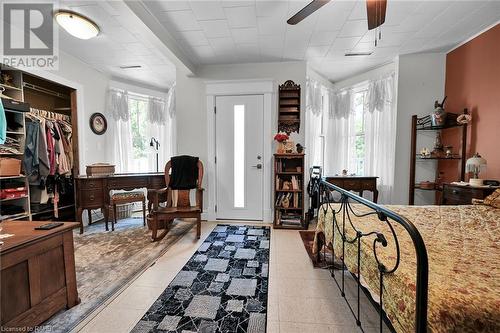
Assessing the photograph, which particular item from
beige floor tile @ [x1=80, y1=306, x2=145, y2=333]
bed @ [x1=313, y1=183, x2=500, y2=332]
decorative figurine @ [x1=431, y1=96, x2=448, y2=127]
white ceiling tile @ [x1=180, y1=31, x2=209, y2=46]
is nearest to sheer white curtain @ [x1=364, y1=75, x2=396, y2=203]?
decorative figurine @ [x1=431, y1=96, x2=448, y2=127]

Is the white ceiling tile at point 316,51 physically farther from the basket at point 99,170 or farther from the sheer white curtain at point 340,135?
the basket at point 99,170

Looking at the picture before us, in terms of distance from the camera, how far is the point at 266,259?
7.68 ft

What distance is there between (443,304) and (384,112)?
11.6ft

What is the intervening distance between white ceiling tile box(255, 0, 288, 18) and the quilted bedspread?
2160 mm

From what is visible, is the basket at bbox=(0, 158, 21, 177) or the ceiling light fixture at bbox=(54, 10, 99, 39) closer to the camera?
the ceiling light fixture at bbox=(54, 10, 99, 39)

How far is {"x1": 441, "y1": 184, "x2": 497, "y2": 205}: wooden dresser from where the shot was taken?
2311mm

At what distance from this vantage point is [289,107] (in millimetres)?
3510

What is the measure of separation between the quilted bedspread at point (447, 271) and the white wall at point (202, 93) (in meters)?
2.27

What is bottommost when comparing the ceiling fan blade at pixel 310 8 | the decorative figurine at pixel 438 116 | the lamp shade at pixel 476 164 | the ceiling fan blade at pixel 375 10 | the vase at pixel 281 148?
the lamp shade at pixel 476 164

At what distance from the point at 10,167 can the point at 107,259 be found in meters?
1.49

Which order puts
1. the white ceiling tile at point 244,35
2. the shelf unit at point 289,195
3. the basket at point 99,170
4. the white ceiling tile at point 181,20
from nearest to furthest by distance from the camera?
the white ceiling tile at point 181,20 → the white ceiling tile at point 244,35 → the basket at point 99,170 → the shelf unit at point 289,195

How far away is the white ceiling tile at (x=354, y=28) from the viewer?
8.14ft

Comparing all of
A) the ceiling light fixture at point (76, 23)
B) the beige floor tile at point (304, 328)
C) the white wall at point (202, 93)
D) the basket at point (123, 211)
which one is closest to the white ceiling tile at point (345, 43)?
the white wall at point (202, 93)

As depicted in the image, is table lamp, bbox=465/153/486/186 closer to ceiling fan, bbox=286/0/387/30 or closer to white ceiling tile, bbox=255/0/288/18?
ceiling fan, bbox=286/0/387/30
